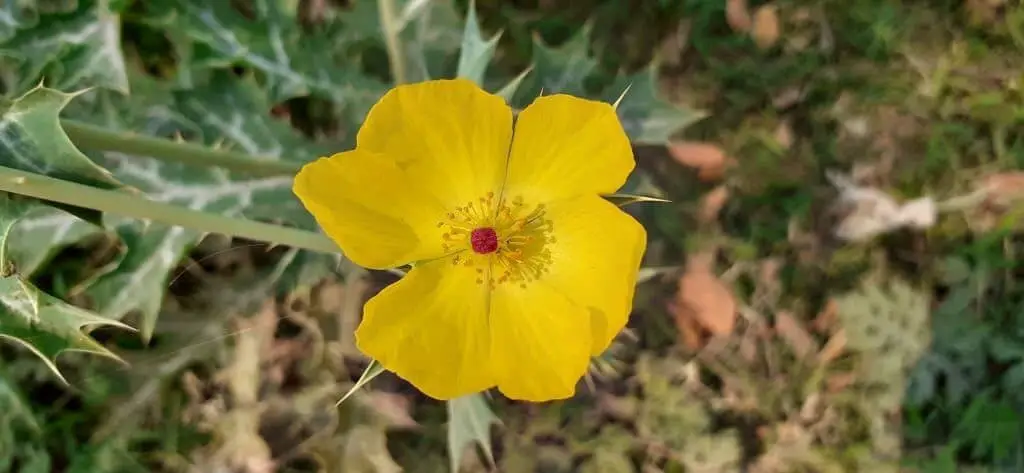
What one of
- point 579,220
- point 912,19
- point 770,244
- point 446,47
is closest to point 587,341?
point 579,220

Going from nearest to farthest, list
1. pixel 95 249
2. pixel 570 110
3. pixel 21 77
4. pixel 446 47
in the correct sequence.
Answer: pixel 570 110
pixel 21 77
pixel 446 47
pixel 95 249

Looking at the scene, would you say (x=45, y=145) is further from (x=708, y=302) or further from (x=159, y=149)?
(x=708, y=302)

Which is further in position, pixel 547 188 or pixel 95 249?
pixel 95 249

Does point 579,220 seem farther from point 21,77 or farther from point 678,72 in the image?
point 21,77

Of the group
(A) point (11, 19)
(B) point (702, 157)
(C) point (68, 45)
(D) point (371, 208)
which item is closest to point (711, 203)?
(B) point (702, 157)

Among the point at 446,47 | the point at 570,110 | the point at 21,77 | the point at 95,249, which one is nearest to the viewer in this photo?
the point at 570,110

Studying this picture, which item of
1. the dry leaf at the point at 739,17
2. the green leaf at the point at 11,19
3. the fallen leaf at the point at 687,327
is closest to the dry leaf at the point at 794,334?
the fallen leaf at the point at 687,327
